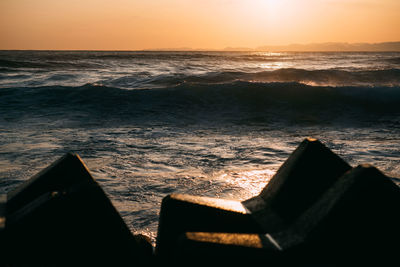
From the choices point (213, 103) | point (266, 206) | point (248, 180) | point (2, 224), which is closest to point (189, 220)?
point (266, 206)

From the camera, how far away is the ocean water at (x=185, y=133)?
3117 millimetres

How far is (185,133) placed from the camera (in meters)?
5.80

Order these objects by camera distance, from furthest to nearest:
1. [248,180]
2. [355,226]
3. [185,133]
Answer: [185,133], [248,180], [355,226]

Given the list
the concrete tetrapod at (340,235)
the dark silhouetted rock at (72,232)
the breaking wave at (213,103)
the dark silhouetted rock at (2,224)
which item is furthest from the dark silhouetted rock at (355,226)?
the breaking wave at (213,103)

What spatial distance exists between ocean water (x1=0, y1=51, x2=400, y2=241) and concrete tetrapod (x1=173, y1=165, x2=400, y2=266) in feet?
3.92

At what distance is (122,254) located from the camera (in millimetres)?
1177

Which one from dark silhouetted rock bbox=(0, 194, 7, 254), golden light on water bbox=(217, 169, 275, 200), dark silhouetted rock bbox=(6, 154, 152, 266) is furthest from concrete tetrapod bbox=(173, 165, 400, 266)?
golden light on water bbox=(217, 169, 275, 200)

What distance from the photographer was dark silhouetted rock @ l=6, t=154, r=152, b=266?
1.10 metres

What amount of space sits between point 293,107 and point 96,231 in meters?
8.11

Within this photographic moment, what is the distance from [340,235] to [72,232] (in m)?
0.88

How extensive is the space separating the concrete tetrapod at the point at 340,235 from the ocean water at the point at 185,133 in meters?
1.19

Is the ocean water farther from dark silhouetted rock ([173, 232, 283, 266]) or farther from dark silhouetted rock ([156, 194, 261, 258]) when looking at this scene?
dark silhouetted rock ([173, 232, 283, 266])

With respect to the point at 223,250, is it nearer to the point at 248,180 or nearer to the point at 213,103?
the point at 248,180

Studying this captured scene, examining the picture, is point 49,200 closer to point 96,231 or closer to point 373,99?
point 96,231
